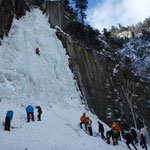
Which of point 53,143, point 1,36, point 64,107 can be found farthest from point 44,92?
point 53,143

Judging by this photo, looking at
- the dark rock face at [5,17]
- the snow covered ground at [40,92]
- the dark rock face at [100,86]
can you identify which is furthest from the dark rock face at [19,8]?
the dark rock face at [100,86]

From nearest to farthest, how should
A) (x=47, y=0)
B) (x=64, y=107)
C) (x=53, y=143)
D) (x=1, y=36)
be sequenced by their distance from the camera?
(x=53, y=143), (x=1, y=36), (x=64, y=107), (x=47, y=0)

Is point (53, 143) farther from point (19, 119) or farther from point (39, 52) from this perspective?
point (39, 52)

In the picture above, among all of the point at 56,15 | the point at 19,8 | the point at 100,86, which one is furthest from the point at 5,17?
the point at 56,15

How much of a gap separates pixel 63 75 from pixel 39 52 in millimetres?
4110

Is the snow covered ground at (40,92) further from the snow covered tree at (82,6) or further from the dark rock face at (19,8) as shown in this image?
the snow covered tree at (82,6)

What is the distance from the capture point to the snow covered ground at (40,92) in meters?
7.70

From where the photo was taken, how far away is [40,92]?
1470 centimetres

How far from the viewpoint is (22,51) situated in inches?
634

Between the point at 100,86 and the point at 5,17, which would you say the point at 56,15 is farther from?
the point at 100,86

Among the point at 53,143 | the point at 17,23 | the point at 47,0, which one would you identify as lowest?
the point at 53,143

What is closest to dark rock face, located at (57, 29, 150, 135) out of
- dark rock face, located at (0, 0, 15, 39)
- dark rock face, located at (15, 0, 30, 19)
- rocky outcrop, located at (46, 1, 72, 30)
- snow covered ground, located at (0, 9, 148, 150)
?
snow covered ground, located at (0, 9, 148, 150)

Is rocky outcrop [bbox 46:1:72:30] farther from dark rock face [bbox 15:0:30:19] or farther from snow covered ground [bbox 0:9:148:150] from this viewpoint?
dark rock face [bbox 15:0:30:19]

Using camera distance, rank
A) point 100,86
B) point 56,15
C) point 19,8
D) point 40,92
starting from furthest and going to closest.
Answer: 1. point 56,15
2. point 100,86
3. point 19,8
4. point 40,92
